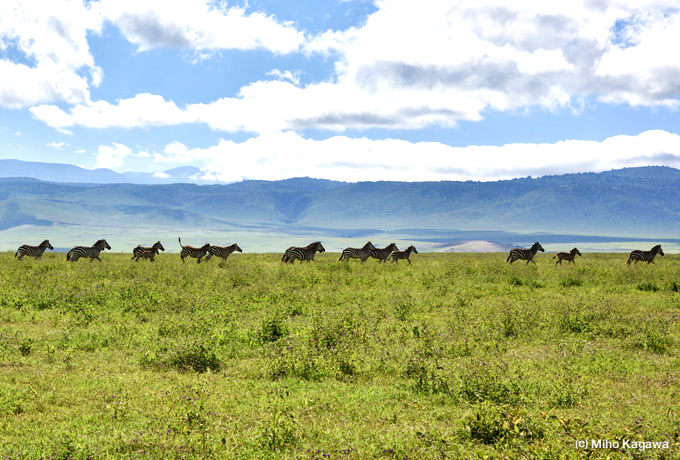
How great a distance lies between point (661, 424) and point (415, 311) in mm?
10119

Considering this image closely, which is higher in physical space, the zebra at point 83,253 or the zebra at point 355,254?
the zebra at point 355,254

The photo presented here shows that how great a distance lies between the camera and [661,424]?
8438mm

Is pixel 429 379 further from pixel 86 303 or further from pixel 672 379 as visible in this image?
pixel 86 303

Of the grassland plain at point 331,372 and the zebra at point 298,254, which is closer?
the grassland plain at point 331,372

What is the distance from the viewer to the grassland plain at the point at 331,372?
7789mm

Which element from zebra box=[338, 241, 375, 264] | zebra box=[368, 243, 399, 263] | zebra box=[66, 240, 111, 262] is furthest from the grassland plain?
zebra box=[368, 243, 399, 263]

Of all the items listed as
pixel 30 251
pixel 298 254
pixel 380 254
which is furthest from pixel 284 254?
pixel 30 251

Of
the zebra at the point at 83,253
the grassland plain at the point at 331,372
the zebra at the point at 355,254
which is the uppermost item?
the zebra at the point at 355,254

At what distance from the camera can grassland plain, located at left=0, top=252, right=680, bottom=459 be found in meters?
7.79

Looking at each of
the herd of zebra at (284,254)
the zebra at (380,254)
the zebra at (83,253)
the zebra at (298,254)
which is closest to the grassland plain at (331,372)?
the zebra at (83,253)

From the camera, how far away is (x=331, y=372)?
1162 cm

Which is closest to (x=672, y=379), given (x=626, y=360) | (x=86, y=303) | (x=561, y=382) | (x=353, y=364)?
(x=626, y=360)

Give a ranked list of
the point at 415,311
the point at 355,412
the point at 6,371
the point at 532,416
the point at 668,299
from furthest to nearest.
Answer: the point at 668,299 < the point at 415,311 < the point at 6,371 < the point at 355,412 < the point at 532,416

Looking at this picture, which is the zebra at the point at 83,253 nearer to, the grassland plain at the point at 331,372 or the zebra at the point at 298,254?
the grassland plain at the point at 331,372
